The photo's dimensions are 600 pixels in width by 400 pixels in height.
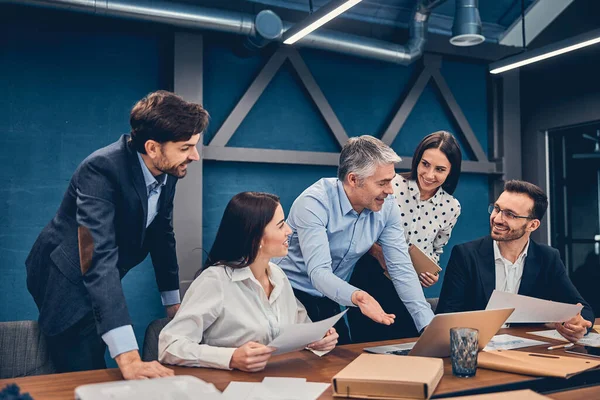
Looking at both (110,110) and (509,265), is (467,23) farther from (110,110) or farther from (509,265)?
(110,110)

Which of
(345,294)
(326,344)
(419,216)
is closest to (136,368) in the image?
(326,344)

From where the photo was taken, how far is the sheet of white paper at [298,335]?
1.46m

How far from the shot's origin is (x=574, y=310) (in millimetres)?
1971

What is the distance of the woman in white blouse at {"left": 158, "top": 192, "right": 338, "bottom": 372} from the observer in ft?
5.12

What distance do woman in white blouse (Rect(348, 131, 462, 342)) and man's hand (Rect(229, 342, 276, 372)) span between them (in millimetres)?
1121

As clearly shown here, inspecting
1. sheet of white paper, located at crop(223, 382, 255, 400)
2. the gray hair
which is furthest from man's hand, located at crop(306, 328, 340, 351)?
the gray hair

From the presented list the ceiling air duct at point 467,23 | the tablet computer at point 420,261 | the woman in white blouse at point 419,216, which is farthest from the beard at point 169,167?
the ceiling air duct at point 467,23

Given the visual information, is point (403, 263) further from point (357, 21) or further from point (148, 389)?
point (357, 21)

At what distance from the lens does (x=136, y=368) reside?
55.4 inches

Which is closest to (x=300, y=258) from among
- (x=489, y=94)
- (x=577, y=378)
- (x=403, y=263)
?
(x=403, y=263)

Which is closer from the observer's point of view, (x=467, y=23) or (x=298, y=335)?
(x=298, y=335)

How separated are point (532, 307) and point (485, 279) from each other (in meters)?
0.44

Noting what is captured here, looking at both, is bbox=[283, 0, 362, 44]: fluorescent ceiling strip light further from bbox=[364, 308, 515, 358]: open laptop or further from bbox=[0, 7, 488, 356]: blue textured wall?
bbox=[364, 308, 515, 358]: open laptop

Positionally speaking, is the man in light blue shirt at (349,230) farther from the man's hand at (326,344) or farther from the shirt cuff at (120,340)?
the shirt cuff at (120,340)
